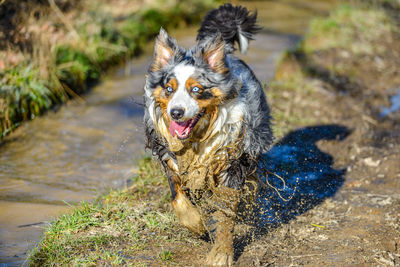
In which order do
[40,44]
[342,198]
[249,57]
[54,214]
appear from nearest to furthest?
[54,214] → [342,198] → [40,44] → [249,57]

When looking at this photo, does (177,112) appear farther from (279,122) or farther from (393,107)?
(393,107)

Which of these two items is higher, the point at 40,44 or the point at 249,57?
the point at 40,44

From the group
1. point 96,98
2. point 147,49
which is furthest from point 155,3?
point 96,98

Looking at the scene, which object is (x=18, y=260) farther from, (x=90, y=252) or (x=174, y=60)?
(x=174, y=60)

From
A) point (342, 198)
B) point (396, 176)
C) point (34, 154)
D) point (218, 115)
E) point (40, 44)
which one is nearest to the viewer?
point (218, 115)

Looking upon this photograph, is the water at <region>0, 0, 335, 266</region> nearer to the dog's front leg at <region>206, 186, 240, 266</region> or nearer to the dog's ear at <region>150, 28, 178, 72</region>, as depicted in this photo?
the dog's ear at <region>150, 28, 178, 72</region>

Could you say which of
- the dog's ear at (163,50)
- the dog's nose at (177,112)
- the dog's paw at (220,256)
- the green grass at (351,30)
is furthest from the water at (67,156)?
the green grass at (351,30)

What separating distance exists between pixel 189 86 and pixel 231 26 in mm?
1394

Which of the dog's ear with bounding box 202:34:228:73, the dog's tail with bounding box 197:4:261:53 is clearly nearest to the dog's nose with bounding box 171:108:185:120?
the dog's ear with bounding box 202:34:228:73

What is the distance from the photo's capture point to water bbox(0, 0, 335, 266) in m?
4.27

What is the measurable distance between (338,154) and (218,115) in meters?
2.64

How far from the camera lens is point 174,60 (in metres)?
3.54

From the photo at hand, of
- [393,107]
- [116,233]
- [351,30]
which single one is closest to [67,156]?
[116,233]

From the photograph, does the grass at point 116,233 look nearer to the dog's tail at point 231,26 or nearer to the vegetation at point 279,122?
the vegetation at point 279,122
